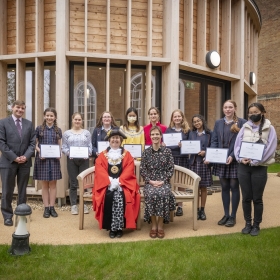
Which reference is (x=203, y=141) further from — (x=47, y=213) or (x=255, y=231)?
(x=47, y=213)

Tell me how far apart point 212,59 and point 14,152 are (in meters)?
4.99

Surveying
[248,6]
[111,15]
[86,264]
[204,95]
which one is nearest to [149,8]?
[111,15]

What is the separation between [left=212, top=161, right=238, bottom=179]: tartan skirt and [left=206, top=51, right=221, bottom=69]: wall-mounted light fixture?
3364 millimetres

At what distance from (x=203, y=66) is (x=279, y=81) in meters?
13.8

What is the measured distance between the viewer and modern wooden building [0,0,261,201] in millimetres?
6746

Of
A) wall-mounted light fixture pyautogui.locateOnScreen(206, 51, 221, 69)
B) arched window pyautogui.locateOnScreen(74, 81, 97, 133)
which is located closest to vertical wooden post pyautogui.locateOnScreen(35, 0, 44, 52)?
arched window pyautogui.locateOnScreen(74, 81, 97, 133)

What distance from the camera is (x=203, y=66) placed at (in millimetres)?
7840

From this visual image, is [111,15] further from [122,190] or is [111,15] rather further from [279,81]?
[279,81]

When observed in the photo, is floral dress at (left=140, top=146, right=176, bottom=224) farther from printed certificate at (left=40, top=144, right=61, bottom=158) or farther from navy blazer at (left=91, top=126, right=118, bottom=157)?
printed certificate at (left=40, top=144, right=61, bottom=158)

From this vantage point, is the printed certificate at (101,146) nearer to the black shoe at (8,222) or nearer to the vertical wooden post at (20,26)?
the black shoe at (8,222)

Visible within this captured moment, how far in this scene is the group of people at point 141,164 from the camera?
15.2 feet

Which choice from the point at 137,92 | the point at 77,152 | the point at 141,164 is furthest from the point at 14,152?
the point at 137,92

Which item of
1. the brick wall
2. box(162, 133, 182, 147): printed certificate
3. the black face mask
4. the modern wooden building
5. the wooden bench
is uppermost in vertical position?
the brick wall

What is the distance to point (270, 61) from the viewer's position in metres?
20.3
